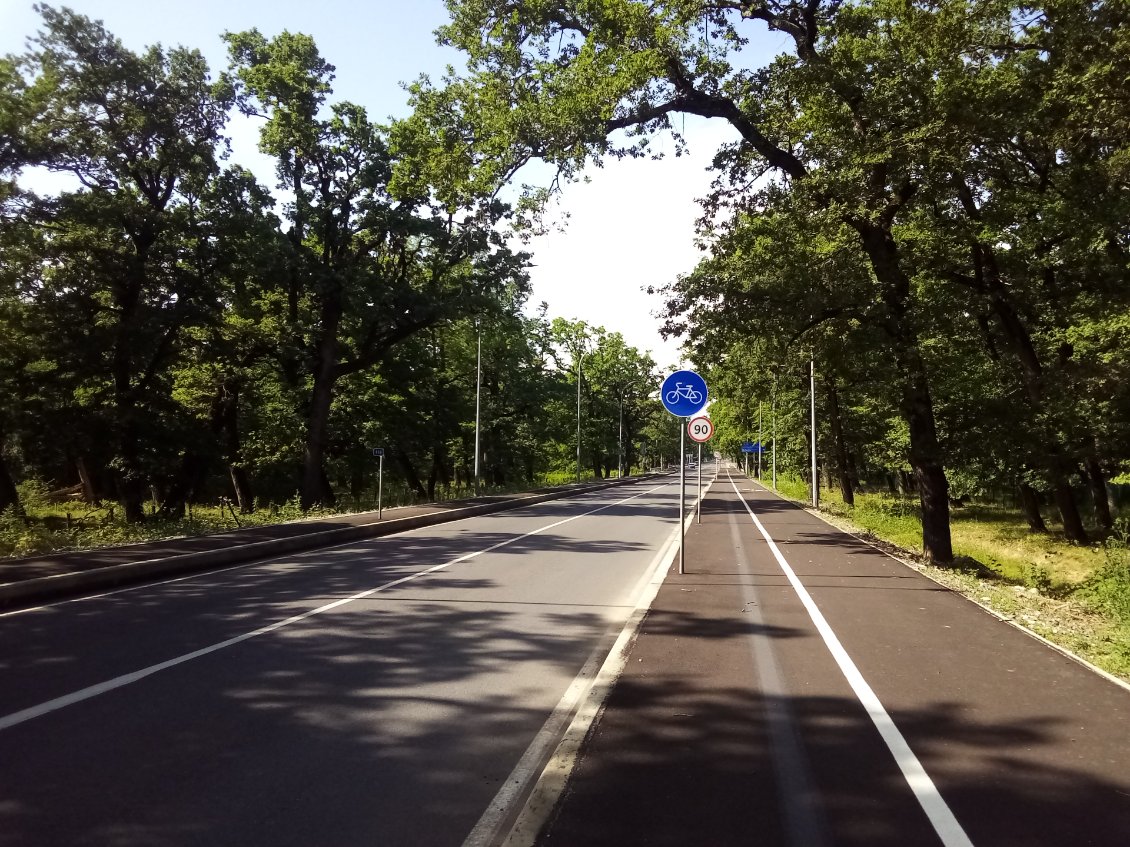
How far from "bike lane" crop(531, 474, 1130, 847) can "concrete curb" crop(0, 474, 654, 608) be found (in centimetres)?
808

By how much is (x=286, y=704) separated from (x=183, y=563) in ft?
27.9

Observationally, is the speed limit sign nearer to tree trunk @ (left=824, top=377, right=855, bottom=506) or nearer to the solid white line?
the solid white line

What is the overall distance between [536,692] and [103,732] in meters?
3.00

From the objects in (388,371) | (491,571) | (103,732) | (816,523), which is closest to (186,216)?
(388,371)

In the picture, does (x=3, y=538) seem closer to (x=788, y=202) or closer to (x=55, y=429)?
(x=55, y=429)

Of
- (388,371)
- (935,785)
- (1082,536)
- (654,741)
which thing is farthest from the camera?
(388,371)

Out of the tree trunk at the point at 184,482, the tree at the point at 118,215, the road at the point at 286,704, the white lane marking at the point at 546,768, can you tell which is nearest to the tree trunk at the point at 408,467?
the tree trunk at the point at 184,482

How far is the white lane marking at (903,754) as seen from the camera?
3.53 metres

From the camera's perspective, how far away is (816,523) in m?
22.6

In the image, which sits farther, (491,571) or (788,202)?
(788,202)

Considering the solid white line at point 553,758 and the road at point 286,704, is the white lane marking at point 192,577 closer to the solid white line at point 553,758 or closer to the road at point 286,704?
the road at point 286,704

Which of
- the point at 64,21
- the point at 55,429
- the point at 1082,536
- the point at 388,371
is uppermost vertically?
the point at 64,21

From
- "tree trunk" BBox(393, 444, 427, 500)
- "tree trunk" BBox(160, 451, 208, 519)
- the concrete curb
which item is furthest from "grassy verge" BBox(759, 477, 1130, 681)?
"tree trunk" BBox(160, 451, 208, 519)

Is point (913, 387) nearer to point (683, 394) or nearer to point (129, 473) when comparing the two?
point (683, 394)
